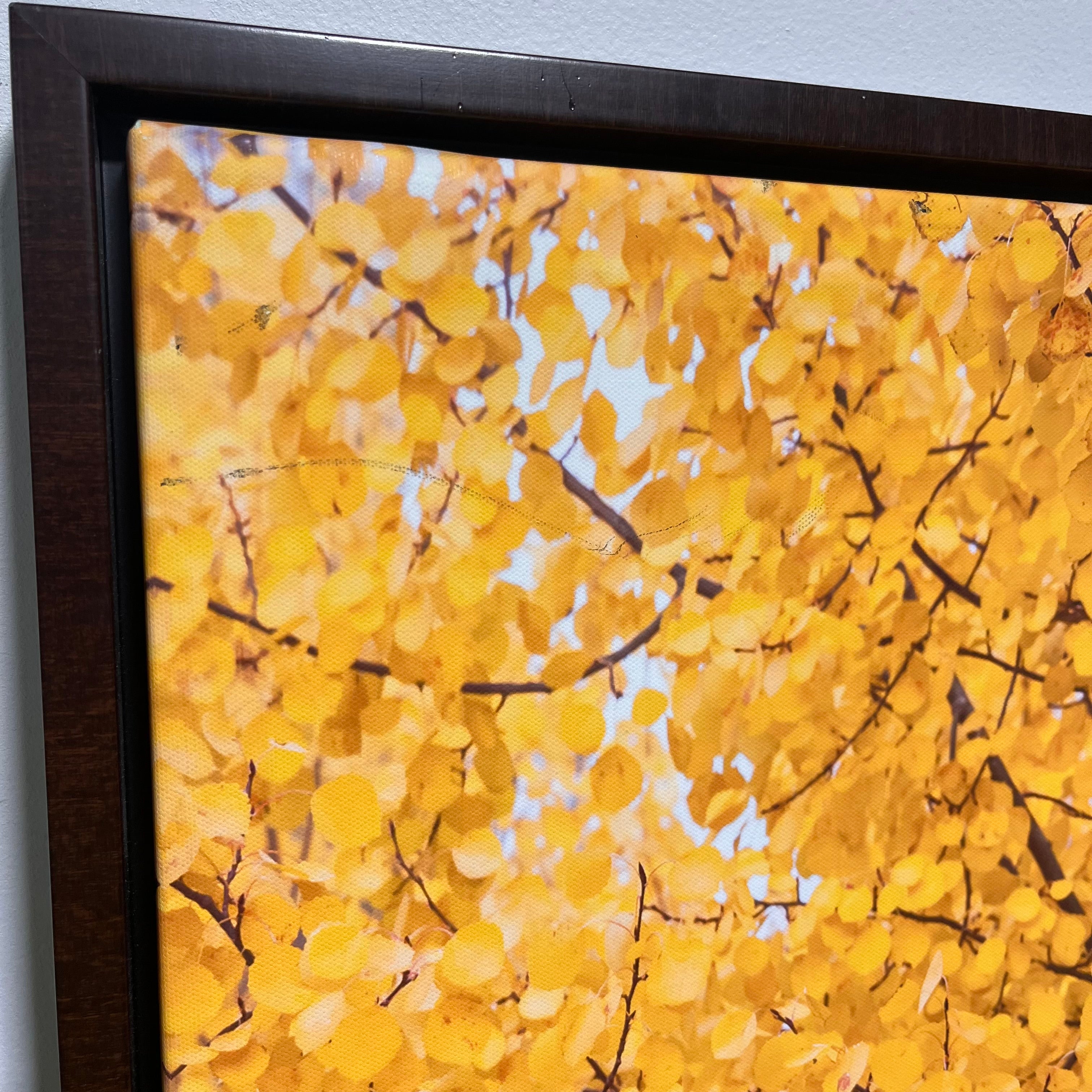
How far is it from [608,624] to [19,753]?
0.91ft

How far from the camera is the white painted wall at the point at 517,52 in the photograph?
0.41 m

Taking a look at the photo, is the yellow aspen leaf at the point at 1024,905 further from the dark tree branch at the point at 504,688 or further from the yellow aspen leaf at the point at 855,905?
the dark tree branch at the point at 504,688

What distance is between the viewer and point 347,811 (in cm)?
41

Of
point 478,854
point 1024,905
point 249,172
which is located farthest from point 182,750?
A: point 1024,905

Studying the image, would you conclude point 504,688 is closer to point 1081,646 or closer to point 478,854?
point 478,854

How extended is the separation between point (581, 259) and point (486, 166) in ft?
0.19

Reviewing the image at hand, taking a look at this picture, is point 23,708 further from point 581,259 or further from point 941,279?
point 941,279

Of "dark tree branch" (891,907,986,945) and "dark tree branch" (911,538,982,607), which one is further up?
"dark tree branch" (911,538,982,607)

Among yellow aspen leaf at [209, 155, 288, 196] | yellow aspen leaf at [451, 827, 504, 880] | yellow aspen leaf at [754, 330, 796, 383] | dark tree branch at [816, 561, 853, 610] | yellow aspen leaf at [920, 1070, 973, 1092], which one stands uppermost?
yellow aspen leaf at [209, 155, 288, 196]

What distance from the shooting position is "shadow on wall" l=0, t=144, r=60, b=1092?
16.0 inches

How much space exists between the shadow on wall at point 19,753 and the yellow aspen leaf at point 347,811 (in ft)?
0.41

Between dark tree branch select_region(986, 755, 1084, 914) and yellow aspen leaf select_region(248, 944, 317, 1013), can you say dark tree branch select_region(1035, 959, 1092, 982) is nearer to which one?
dark tree branch select_region(986, 755, 1084, 914)

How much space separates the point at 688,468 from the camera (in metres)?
0.44

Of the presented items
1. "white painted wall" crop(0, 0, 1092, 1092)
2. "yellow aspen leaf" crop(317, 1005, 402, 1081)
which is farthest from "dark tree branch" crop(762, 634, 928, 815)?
"white painted wall" crop(0, 0, 1092, 1092)
